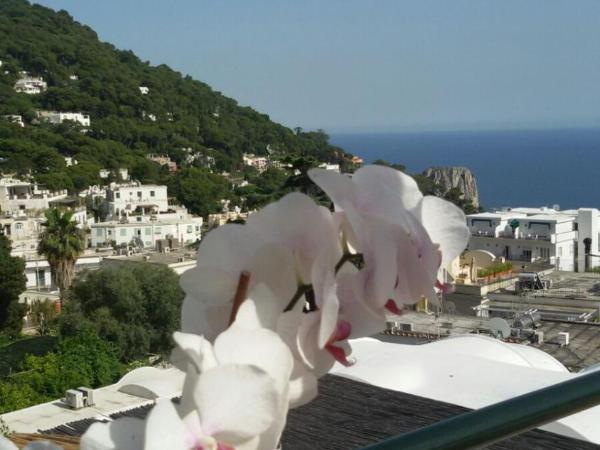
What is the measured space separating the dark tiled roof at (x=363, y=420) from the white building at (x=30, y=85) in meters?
52.1

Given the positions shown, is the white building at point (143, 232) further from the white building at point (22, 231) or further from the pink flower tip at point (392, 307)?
the pink flower tip at point (392, 307)

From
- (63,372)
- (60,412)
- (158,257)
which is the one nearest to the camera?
(60,412)

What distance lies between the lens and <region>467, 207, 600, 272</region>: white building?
24016mm

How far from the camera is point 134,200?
3431 centimetres

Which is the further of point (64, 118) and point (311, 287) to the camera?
point (64, 118)

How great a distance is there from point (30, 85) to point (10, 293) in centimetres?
3847

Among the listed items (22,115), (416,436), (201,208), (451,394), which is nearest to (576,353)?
(451,394)

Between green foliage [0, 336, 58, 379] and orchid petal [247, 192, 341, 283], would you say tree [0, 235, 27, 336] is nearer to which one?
green foliage [0, 336, 58, 379]

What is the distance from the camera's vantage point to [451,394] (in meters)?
4.16

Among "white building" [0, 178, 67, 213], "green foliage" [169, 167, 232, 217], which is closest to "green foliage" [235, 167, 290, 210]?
"white building" [0, 178, 67, 213]

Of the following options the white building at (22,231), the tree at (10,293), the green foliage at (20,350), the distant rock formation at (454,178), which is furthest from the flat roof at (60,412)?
the distant rock formation at (454,178)

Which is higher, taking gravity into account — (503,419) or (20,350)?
(503,419)

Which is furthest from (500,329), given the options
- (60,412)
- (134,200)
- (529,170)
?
(529,170)

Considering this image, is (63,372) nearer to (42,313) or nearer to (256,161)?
(42,313)
